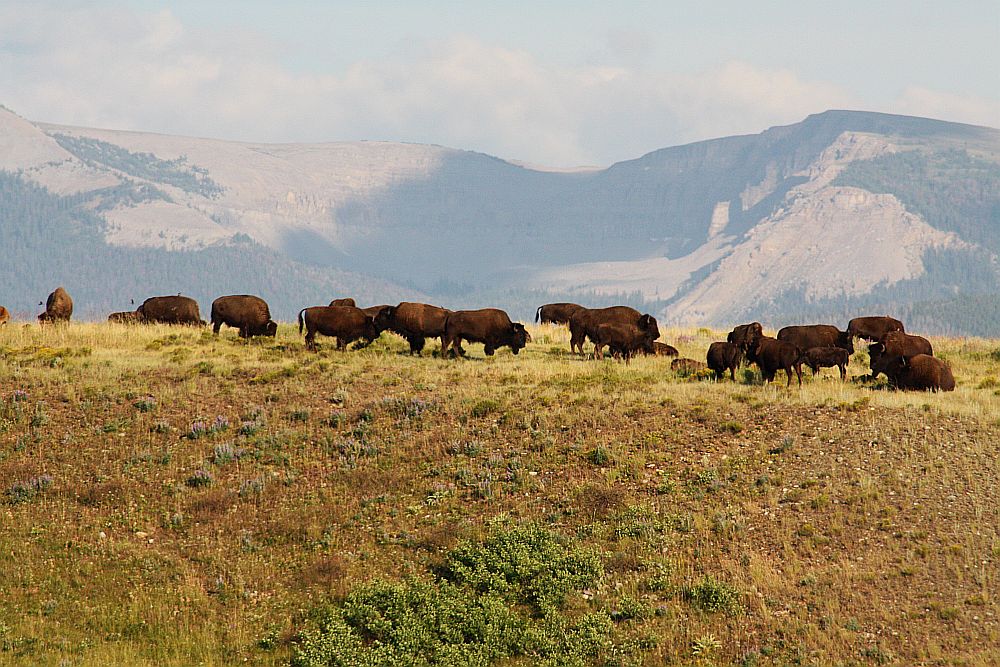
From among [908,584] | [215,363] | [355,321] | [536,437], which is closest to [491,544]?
[536,437]

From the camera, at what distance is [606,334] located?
34.0m

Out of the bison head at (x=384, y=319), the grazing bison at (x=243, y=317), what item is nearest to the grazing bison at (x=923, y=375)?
the bison head at (x=384, y=319)

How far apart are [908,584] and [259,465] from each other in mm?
13002

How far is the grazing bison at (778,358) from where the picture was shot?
2891 cm

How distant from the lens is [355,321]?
115ft

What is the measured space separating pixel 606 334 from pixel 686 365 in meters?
3.23

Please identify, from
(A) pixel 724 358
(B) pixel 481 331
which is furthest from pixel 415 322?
(A) pixel 724 358

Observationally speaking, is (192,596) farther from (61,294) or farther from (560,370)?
(61,294)

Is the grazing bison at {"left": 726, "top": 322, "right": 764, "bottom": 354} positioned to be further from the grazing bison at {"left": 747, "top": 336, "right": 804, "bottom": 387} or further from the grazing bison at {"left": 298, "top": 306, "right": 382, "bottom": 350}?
the grazing bison at {"left": 298, "top": 306, "right": 382, "bottom": 350}

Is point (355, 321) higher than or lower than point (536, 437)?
higher

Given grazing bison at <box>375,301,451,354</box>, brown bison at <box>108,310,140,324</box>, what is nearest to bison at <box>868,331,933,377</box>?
grazing bison at <box>375,301,451,354</box>

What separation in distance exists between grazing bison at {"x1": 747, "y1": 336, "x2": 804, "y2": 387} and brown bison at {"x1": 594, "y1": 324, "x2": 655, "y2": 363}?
5.06 m

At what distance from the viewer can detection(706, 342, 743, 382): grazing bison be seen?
29906mm

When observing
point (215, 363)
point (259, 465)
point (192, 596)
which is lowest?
point (192, 596)
